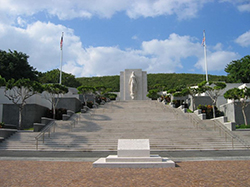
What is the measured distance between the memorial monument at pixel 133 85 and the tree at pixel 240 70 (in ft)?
52.2

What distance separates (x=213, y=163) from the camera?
9.23 meters

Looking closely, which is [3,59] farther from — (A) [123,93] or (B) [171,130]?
(B) [171,130]

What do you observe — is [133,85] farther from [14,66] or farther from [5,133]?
[5,133]

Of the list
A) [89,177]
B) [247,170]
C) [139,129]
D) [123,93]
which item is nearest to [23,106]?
[139,129]

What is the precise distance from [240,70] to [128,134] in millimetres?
31962

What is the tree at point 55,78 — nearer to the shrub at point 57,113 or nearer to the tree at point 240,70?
the shrub at point 57,113

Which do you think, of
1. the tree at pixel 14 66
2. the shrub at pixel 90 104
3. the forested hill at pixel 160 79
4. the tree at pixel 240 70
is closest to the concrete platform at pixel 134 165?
the shrub at pixel 90 104

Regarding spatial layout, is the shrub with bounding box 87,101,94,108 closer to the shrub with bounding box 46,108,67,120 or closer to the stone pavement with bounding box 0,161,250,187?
the shrub with bounding box 46,108,67,120

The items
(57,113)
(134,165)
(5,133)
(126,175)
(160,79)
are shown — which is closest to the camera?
(126,175)

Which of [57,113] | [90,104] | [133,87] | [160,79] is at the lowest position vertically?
[57,113]

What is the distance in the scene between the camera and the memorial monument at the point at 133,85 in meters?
40.8

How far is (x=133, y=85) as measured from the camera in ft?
133

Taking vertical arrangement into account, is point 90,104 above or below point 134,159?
above

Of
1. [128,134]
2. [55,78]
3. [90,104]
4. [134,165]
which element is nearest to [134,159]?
[134,165]
